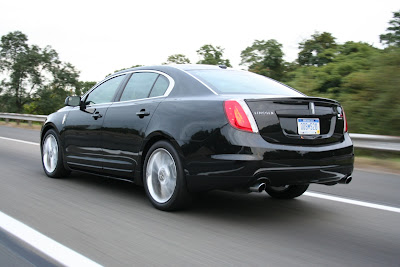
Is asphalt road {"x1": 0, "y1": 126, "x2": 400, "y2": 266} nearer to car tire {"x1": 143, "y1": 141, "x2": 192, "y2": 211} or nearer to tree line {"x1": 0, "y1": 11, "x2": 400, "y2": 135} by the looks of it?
car tire {"x1": 143, "y1": 141, "x2": 192, "y2": 211}

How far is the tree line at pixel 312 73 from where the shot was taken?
39.5 ft

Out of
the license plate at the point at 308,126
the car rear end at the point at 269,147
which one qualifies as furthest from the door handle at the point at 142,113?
the license plate at the point at 308,126

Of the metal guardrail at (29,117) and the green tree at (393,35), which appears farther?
the metal guardrail at (29,117)

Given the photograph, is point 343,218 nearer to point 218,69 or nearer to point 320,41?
point 218,69

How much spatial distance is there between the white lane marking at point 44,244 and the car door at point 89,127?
1.55 m

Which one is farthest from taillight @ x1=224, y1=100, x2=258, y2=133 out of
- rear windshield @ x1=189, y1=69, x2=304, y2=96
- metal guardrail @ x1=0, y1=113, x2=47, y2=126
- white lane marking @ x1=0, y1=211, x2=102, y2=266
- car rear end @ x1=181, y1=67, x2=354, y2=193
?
metal guardrail @ x1=0, y1=113, x2=47, y2=126

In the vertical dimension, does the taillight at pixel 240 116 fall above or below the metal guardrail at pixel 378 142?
above

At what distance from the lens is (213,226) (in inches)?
166

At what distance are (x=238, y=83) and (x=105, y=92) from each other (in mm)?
1989

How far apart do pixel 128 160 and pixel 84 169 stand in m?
1.21

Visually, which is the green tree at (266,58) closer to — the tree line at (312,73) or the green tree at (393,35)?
the tree line at (312,73)

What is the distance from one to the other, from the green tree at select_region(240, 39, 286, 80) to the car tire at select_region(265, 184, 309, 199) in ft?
64.9

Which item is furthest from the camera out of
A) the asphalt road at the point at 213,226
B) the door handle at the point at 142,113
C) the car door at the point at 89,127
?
the car door at the point at 89,127

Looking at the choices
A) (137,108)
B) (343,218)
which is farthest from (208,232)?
(137,108)
